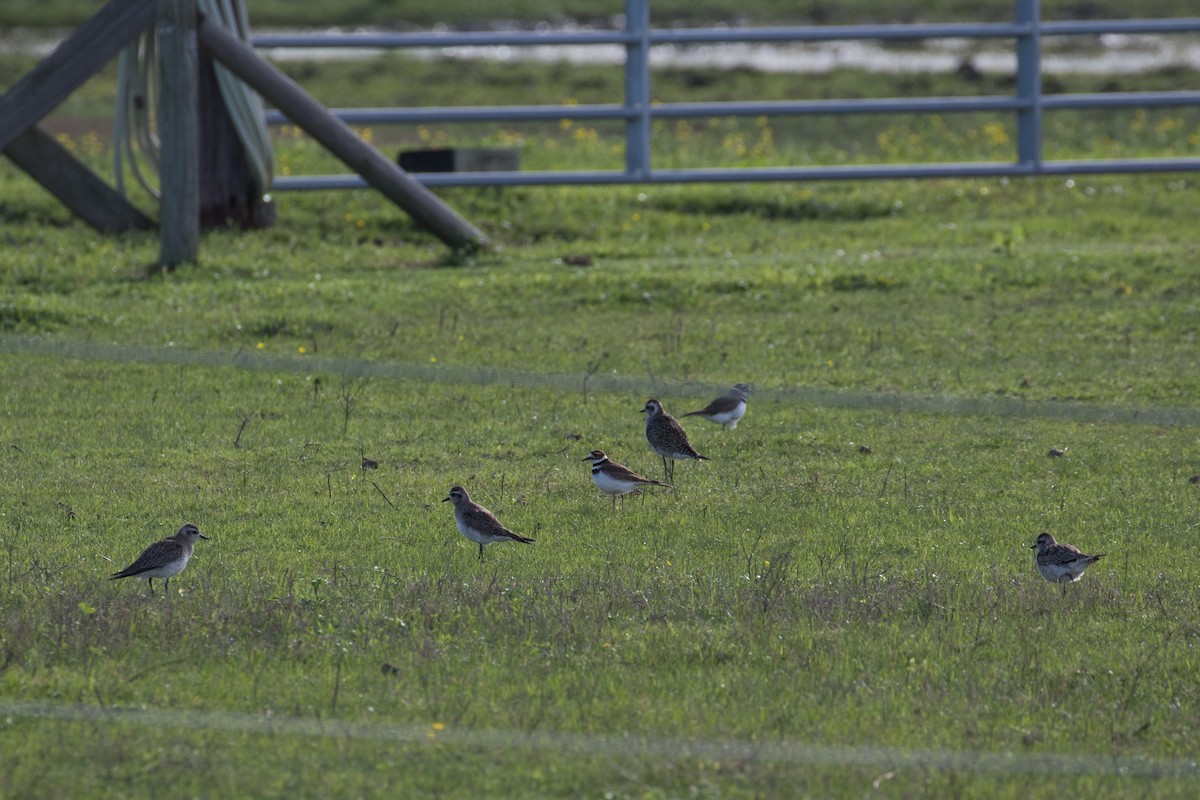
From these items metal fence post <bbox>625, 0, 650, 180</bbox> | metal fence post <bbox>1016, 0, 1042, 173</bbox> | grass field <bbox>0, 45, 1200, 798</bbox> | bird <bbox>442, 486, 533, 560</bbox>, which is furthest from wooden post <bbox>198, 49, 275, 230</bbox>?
bird <bbox>442, 486, 533, 560</bbox>

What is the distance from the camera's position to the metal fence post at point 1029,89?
2061 centimetres

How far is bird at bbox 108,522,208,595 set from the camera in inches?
325

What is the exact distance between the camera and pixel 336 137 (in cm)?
1733

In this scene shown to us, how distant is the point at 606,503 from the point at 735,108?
10.5m

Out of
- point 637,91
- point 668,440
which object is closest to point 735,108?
point 637,91

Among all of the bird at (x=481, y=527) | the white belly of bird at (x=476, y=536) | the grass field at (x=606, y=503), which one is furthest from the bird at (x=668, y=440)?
the white belly of bird at (x=476, y=536)

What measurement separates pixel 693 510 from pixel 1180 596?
286cm

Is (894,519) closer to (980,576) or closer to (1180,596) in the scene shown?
(980,576)

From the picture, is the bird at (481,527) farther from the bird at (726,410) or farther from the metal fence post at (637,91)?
the metal fence post at (637,91)

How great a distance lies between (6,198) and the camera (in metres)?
19.7

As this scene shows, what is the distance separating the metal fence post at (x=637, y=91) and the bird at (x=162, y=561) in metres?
12.3

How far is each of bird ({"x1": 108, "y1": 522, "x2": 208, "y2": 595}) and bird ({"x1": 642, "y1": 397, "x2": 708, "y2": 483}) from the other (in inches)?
139

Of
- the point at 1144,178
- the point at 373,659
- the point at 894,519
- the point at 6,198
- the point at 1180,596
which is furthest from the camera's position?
the point at 1144,178

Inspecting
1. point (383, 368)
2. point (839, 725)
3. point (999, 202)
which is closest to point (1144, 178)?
point (999, 202)
